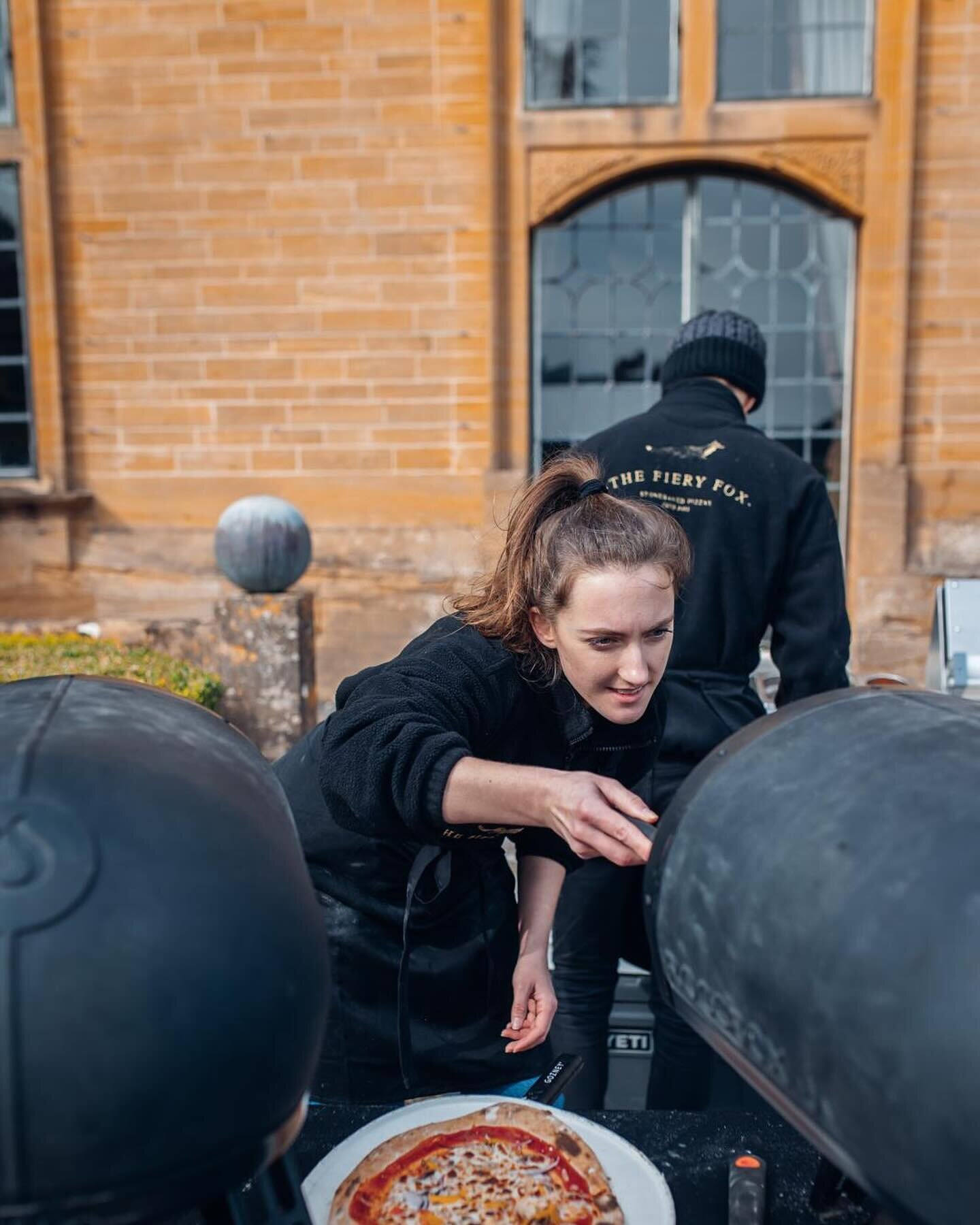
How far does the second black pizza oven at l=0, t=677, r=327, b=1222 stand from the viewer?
0.58m

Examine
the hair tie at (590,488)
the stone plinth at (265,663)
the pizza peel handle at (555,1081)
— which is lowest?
the stone plinth at (265,663)

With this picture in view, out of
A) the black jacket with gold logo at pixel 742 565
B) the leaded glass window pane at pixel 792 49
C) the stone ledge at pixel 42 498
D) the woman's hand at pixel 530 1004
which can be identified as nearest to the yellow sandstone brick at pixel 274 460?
the stone ledge at pixel 42 498

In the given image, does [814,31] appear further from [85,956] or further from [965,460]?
[85,956]

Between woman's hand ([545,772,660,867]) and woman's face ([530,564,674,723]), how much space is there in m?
0.34

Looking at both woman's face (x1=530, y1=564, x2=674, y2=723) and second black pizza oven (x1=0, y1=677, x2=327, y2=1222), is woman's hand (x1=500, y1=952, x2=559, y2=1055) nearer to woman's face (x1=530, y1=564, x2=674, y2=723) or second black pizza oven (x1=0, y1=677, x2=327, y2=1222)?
woman's face (x1=530, y1=564, x2=674, y2=723)

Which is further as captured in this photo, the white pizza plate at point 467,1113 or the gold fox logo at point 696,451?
the gold fox logo at point 696,451

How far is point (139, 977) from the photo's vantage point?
601 mm

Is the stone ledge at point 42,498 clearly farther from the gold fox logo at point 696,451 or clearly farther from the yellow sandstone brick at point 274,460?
the gold fox logo at point 696,451

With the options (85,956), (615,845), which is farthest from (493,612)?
(85,956)

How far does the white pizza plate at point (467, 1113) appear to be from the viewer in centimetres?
101

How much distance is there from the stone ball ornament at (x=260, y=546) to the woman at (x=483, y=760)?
2.94 meters

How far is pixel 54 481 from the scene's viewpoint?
265 inches

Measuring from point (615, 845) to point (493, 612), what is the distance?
616 millimetres

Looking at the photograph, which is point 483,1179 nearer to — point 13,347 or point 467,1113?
point 467,1113
